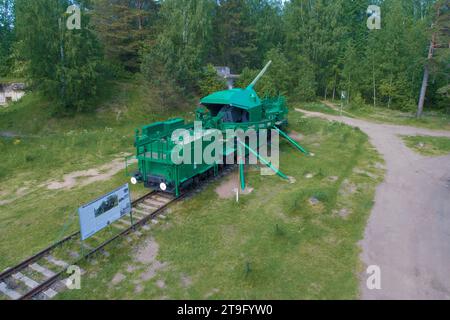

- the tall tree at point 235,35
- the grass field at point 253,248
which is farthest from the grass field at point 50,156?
the tall tree at point 235,35

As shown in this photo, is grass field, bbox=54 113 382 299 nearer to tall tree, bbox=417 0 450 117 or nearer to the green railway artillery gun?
the green railway artillery gun

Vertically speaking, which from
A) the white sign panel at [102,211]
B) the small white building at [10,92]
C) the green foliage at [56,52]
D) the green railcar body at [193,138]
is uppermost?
the green foliage at [56,52]

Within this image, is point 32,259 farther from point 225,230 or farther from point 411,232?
point 411,232

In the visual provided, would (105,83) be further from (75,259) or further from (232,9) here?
(75,259)

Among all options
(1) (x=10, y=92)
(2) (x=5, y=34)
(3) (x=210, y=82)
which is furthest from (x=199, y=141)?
(2) (x=5, y=34)

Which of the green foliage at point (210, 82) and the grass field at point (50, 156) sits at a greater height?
the green foliage at point (210, 82)

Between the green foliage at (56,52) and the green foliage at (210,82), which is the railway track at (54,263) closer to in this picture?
the green foliage at (56,52)
